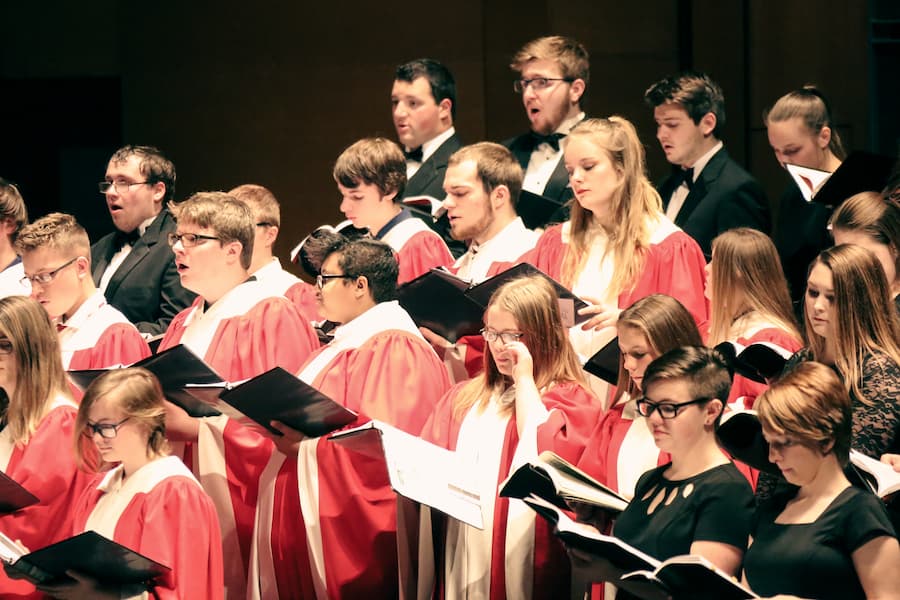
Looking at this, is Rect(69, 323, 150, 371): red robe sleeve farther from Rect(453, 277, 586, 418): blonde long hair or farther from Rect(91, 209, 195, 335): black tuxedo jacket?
Rect(453, 277, 586, 418): blonde long hair

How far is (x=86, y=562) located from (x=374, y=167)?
2387 mm

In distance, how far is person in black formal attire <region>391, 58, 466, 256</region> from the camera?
665cm

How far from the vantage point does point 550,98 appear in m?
6.27

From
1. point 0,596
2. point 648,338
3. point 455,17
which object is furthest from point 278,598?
point 455,17

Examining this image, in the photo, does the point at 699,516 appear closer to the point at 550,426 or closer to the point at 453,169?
the point at 550,426

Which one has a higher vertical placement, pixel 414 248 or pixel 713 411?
pixel 414 248

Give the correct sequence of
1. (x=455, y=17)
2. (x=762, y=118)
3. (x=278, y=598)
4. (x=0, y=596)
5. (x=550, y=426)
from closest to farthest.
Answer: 1. (x=550, y=426)
2. (x=0, y=596)
3. (x=278, y=598)
4. (x=762, y=118)
5. (x=455, y=17)

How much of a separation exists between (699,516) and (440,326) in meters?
1.74

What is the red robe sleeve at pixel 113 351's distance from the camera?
5.24 m

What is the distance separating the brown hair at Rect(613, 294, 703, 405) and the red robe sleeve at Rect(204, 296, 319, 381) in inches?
57.3

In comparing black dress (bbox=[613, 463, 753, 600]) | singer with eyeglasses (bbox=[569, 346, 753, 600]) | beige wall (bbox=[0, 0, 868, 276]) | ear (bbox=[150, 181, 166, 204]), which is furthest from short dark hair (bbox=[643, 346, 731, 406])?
beige wall (bbox=[0, 0, 868, 276])

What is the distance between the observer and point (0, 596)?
4.46 metres

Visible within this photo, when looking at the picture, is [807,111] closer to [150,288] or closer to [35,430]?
[150,288]

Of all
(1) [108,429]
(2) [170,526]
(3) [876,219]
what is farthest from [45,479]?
(3) [876,219]
